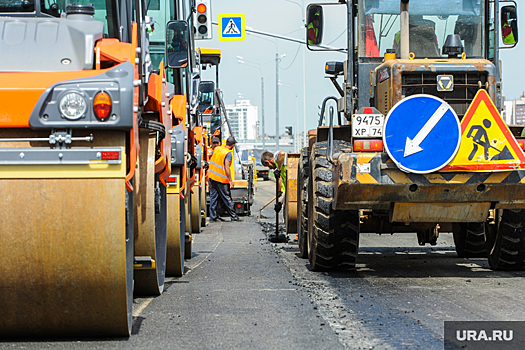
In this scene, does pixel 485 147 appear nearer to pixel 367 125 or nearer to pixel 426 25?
pixel 367 125

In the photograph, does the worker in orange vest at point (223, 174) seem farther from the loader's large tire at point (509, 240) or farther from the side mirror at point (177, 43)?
the loader's large tire at point (509, 240)

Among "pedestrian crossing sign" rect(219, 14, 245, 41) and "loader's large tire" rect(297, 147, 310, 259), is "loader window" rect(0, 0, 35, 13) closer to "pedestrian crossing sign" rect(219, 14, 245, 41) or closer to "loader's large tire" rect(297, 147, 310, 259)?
"loader's large tire" rect(297, 147, 310, 259)

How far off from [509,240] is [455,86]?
1717mm

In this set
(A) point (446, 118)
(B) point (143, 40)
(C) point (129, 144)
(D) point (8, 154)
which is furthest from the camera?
(A) point (446, 118)

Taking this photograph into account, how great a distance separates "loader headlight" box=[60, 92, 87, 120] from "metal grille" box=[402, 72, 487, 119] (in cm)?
429

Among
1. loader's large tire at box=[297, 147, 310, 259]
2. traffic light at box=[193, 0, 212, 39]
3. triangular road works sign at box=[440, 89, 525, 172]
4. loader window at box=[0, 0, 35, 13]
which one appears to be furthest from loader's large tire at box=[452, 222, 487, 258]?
traffic light at box=[193, 0, 212, 39]

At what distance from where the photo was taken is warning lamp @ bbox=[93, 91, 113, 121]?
387cm

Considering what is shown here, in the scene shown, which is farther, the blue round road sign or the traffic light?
the traffic light

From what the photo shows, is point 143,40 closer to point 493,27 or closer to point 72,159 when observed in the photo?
point 72,159

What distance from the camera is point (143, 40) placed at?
533 cm

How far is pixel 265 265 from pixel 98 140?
15.6 ft

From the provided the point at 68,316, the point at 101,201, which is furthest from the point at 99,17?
the point at 68,316

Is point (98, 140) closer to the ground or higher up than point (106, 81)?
closer to the ground

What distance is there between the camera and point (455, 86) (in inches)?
290
